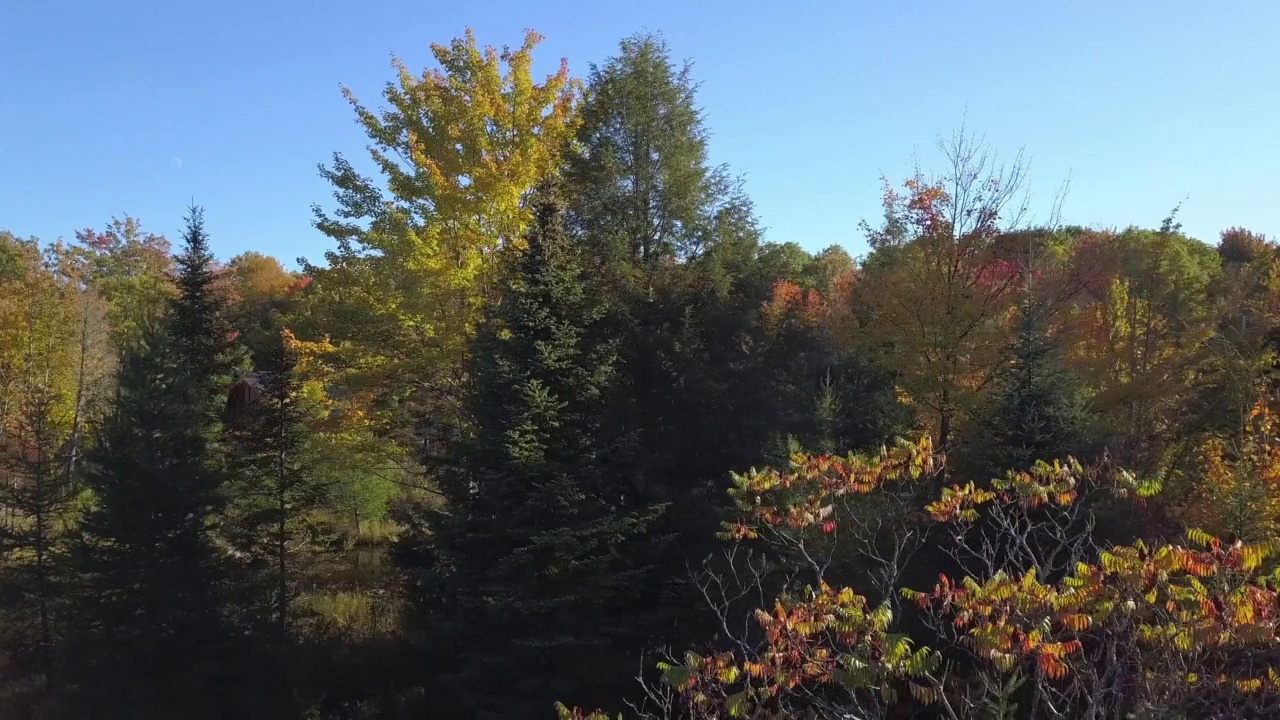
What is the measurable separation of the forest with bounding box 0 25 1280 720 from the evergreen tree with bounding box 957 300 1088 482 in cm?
6

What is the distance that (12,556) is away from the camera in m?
16.1

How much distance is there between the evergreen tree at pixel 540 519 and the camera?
10.2m

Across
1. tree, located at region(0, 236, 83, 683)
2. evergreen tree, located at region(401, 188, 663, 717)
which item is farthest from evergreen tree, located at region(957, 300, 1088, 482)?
tree, located at region(0, 236, 83, 683)

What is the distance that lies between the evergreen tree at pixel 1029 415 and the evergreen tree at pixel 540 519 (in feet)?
15.2

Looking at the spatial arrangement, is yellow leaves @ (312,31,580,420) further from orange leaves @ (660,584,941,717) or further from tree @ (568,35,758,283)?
orange leaves @ (660,584,941,717)

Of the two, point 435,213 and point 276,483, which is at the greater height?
point 435,213

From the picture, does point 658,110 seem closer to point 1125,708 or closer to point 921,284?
point 921,284

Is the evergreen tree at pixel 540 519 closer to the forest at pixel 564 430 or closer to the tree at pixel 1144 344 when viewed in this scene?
the forest at pixel 564 430

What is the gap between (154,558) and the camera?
12.7m

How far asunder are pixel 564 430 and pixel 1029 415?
640 centimetres

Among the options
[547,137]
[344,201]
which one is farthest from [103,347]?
[547,137]

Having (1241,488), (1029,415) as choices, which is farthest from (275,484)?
(1241,488)

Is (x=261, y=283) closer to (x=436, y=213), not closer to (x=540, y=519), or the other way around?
(x=436, y=213)

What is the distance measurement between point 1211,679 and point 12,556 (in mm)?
20286
